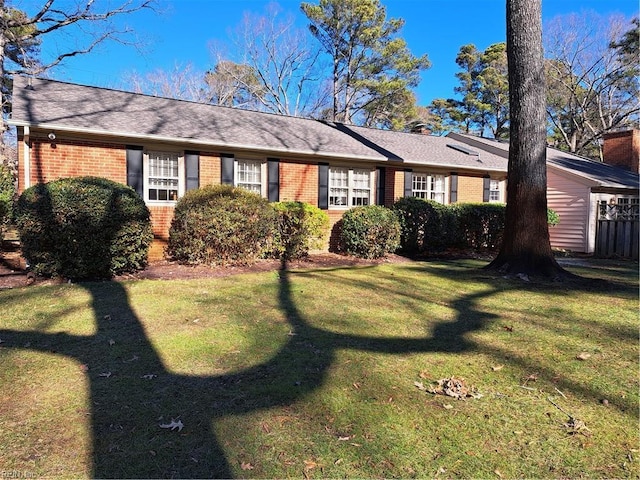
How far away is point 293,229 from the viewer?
33.2ft

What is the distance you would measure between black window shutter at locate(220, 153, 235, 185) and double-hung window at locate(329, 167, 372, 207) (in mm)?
3283

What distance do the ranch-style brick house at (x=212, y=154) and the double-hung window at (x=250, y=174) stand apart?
0.03m

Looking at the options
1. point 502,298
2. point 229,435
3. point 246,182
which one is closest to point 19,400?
point 229,435

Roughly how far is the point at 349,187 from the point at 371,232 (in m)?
2.74

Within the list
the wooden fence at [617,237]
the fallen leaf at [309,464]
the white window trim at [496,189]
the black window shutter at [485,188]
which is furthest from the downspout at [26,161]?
the wooden fence at [617,237]

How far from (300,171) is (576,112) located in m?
29.7

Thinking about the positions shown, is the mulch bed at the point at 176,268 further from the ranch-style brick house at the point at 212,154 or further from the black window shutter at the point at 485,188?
the black window shutter at the point at 485,188

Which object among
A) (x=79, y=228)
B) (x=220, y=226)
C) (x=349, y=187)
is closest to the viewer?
(x=79, y=228)

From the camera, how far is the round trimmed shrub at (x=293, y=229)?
10.1 meters

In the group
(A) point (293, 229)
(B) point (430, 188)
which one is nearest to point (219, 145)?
(A) point (293, 229)

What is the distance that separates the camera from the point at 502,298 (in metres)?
6.74

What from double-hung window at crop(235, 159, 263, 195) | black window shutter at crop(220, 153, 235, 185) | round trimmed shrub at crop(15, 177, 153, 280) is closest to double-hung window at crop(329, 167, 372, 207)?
double-hung window at crop(235, 159, 263, 195)

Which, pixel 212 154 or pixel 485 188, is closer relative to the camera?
pixel 212 154

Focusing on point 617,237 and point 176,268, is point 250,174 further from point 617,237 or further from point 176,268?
point 617,237
